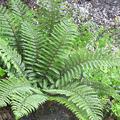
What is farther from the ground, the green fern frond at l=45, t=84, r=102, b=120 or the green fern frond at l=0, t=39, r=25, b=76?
the green fern frond at l=0, t=39, r=25, b=76

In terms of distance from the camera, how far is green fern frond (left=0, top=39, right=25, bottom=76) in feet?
18.8

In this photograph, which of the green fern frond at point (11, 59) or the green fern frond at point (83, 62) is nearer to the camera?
the green fern frond at point (11, 59)

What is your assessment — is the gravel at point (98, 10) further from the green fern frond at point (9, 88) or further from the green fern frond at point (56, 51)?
the green fern frond at point (9, 88)

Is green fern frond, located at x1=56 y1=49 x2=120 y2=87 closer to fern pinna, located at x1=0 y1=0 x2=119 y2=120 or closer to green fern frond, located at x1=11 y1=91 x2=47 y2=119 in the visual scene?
fern pinna, located at x1=0 y1=0 x2=119 y2=120

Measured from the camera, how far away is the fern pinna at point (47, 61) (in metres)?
5.62

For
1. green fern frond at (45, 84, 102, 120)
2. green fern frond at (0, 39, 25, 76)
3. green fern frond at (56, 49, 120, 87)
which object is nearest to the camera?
green fern frond at (45, 84, 102, 120)

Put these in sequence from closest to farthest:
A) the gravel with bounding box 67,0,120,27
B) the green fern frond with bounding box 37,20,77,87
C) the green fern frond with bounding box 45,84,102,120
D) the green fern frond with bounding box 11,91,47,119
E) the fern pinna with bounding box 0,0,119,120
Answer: the green fern frond with bounding box 11,91,47,119, the green fern frond with bounding box 45,84,102,120, the fern pinna with bounding box 0,0,119,120, the green fern frond with bounding box 37,20,77,87, the gravel with bounding box 67,0,120,27

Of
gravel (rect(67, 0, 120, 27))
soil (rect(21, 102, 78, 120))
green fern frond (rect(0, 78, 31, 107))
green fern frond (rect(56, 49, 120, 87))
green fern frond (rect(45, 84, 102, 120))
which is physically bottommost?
soil (rect(21, 102, 78, 120))

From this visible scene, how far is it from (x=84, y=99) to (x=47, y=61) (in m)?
1.06

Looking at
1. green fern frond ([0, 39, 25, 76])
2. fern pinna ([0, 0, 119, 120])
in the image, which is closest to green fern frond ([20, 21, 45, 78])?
fern pinna ([0, 0, 119, 120])

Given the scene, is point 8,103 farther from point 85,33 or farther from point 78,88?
point 85,33

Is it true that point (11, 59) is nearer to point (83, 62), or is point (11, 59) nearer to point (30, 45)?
point (30, 45)

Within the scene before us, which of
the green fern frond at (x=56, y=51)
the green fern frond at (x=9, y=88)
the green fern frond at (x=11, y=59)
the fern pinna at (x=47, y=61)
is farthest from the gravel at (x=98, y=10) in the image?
the green fern frond at (x=9, y=88)

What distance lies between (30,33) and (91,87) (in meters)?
1.25
